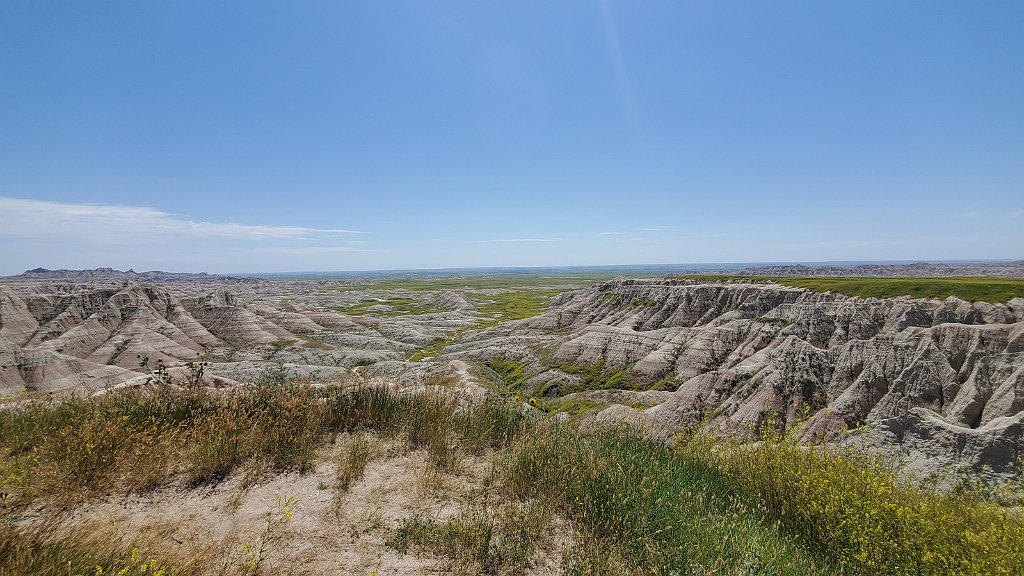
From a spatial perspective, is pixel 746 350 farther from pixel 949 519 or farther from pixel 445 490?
pixel 445 490

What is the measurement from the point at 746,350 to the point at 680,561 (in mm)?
53449

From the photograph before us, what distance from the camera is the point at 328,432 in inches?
268

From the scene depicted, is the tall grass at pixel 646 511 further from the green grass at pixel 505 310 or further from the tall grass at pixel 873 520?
the green grass at pixel 505 310

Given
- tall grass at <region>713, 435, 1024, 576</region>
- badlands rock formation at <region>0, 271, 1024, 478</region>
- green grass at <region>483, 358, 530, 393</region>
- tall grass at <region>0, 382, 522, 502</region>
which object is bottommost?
green grass at <region>483, 358, 530, 393</region>

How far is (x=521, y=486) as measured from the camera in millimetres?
5242

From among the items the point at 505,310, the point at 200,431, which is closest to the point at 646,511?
the point at 200,431

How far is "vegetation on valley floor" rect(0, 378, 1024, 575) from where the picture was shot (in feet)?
12.6

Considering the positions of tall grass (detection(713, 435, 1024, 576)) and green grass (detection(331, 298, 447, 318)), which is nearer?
tall grass (detection(713, 435, 1024, 576))

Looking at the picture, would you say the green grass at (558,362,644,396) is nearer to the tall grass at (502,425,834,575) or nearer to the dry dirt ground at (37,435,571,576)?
the tall grass at (502,425,834,575)

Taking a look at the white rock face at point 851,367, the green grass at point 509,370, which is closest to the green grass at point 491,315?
the green grass at point 509,370

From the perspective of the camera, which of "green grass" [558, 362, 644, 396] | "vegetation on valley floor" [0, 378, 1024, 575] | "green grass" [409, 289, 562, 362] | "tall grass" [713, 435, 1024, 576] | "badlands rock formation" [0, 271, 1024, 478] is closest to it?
"vegetation on valley floor" [0, 378, 1024, 575]

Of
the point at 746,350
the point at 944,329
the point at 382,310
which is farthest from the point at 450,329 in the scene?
the point at 944,329

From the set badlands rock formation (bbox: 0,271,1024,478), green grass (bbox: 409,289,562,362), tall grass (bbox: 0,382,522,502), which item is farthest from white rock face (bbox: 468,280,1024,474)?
green grass (bbox: 409,289,562,362)

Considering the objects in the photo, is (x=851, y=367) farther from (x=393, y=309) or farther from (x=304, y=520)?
(x=393, y=309)
